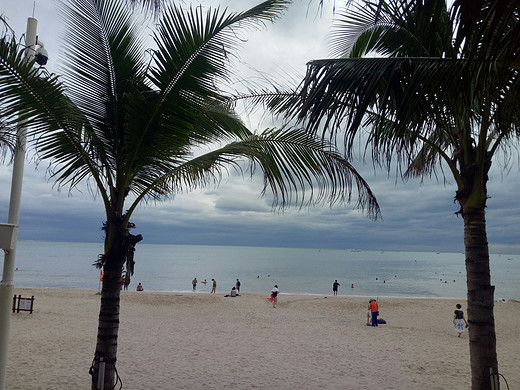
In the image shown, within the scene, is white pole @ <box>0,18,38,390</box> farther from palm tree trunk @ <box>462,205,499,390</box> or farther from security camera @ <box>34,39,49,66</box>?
palm tree trunk @ <box>462,205,499,390</box>

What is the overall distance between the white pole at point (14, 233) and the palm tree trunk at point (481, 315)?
595 centimetres

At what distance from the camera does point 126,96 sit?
16.1 feet

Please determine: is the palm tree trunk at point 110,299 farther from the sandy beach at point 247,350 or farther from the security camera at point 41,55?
the sandy beach at point 247,350

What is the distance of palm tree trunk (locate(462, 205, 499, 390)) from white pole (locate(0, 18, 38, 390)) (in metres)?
5.95

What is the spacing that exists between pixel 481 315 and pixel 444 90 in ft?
12.5

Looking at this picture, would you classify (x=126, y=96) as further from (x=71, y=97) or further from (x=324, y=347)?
(x=324, y=347)

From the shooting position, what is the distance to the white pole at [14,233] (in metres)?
5.01

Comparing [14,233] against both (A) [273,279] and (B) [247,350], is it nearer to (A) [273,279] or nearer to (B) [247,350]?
(B) [247,350]

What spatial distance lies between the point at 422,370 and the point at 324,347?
9.32 ft

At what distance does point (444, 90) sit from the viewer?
107 inches

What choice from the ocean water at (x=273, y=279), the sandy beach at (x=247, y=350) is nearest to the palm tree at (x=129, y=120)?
the sandy beach at (x=247, y=350)

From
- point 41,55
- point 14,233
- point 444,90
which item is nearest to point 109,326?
point 14,233

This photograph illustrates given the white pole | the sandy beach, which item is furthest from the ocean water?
the white pole

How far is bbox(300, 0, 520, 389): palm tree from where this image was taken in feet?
8.41
